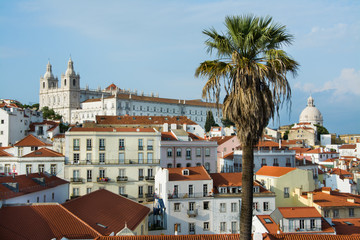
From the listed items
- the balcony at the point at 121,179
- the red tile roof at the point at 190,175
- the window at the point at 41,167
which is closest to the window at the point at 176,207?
the red tile roof at the point at 190,175

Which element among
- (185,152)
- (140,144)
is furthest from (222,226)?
(140,144)

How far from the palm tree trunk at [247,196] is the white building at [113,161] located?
38888mm

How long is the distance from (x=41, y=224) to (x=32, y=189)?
35.9ft

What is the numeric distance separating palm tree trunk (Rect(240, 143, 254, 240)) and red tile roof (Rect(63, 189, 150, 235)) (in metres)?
16.2

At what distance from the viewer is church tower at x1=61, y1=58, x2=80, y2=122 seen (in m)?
182

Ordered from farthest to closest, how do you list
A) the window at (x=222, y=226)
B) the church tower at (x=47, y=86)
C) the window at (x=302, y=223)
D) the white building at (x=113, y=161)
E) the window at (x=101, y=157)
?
the church tower at (x=47, y=86), the window at (x=101, y=157), the white building at (x=113, y=161), the window at (x=222, y=226), the window at (x=302, y=223)

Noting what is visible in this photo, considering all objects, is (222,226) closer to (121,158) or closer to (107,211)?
(107,211)

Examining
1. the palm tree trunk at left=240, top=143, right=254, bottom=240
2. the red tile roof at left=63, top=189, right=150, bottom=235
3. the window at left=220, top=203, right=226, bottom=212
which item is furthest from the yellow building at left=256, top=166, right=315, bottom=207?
the palm tree trunk at left=240, top=143, right=254, bottom=240

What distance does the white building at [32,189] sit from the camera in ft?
103

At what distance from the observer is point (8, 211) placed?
26750mm

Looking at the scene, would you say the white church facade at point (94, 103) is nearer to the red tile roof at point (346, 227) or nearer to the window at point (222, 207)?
the window at point (222, 207)

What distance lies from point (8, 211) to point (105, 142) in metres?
25.1

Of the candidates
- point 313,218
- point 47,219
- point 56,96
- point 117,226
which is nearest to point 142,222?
point 117,226

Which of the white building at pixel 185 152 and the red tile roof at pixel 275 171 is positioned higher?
the white building at pixel 185 152
